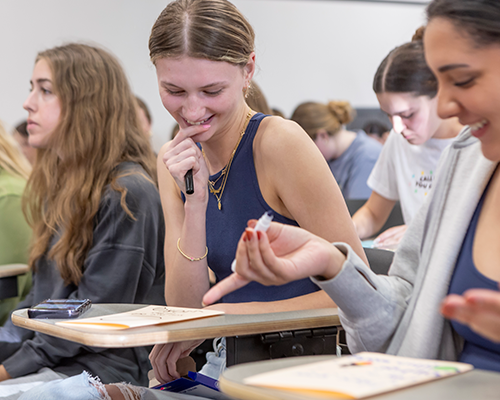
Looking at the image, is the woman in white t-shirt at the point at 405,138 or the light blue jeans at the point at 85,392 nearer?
the light blue jeans at the point at 85,392

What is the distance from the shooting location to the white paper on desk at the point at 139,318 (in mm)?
929

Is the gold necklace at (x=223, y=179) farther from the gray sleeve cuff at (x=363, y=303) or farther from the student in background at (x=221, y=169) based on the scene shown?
the gray sleeve cuff at (x=363, y=303)

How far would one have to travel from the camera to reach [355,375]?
2.03 feet

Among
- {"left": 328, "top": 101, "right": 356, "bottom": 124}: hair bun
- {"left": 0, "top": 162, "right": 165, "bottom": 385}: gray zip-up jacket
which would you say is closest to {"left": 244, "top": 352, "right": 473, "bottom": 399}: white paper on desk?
{"left": 0, "top": 162, "right": 165, "bottom": 385}: gray zip-up jacket

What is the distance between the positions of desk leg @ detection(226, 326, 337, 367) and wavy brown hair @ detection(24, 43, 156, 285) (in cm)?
76

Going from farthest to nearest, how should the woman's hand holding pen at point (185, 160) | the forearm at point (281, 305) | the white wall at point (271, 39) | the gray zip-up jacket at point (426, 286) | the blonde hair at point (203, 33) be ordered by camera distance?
1. the white wall at point (271, 39)
2. the woman's hand holding pen at point (185, 160)
3. the blonde hair at point (203, 33)
4. the forearm at point (281, 305)
5. the gray zip-up jacket at point (426, 286)

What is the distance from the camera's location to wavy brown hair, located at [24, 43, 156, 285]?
5.33 feet

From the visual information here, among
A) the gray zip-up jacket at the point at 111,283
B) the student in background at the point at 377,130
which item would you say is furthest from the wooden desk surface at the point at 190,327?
the student in background at the point at 377,130

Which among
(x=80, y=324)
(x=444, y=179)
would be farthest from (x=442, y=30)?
(x=80, y=324)

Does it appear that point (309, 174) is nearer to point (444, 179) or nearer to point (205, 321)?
point (444, 179)

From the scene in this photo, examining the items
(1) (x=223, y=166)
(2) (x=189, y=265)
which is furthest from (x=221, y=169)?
(2) (x=189, y=265)

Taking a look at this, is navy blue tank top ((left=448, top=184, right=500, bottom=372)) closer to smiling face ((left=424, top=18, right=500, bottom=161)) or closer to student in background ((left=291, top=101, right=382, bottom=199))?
smiling face ((left=424, top=18, right=500, bottom=161))

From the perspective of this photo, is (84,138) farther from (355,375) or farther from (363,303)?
(355,375)

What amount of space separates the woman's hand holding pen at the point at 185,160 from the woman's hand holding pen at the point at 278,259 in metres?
0.53
